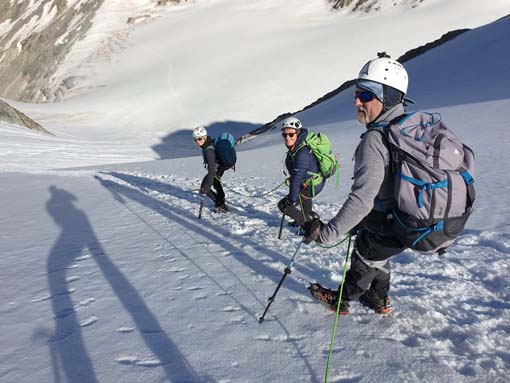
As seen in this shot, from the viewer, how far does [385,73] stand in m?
3.05

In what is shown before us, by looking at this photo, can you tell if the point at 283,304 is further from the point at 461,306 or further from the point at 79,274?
the point at 79,274

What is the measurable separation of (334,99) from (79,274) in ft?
84.3

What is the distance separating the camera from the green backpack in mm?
5586

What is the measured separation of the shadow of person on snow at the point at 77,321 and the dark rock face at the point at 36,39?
58732mm

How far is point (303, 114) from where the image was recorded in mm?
27797

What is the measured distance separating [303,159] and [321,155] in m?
0.30

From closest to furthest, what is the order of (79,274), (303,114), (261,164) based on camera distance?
(79,274)
(261,164)
(303,114)

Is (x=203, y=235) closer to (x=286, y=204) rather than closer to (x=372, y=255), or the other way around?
(x=286, y=204)

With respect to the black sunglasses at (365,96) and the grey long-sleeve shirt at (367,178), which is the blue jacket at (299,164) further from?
the grey long-sleeve shirt at (367,178)

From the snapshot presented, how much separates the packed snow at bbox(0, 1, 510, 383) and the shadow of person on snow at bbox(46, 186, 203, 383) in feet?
0.05

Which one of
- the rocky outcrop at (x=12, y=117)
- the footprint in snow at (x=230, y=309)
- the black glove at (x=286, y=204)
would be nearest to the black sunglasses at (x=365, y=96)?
the footprint in snow at (x=230, y=309)

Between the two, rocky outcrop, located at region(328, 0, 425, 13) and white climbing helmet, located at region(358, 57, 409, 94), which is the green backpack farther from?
rocky outcrop, located at region(328, 0, 425, 13)

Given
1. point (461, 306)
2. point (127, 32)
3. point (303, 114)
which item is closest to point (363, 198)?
point (461, 306)

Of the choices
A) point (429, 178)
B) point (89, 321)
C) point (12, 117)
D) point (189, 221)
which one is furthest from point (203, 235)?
point (12, 117)
